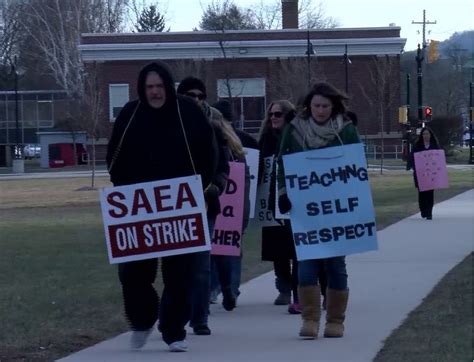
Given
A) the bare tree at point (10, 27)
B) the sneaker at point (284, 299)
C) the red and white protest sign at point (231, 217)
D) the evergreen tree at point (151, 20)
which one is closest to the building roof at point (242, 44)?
the bare tree at point (10, 27)

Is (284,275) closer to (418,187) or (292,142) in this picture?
(292,142)

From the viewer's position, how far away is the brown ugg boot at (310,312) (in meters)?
8.89

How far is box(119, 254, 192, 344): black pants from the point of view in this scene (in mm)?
8234

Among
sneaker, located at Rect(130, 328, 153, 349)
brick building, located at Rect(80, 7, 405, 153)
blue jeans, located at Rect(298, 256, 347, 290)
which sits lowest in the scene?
sneaker, located at Rect(130, 328, 153, 349)

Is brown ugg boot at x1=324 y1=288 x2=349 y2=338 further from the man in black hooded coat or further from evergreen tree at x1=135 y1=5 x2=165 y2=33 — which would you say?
evergreen tree at x1=135 y1=5 x2=165 y2=33

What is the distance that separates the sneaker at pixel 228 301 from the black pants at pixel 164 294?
7.10ft

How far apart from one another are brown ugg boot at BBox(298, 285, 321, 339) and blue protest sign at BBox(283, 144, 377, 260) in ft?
0.91

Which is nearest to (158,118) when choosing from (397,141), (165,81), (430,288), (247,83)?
(165,81)

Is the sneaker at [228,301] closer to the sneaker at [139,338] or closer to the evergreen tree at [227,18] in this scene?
the sneaker at [139,338]

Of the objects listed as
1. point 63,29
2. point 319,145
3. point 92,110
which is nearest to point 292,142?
point 319,145

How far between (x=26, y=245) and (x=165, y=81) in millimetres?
10682

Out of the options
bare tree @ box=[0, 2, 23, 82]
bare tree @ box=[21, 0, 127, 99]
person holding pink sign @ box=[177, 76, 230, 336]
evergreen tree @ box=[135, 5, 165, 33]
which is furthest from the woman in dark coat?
evergreen tree @ box=[135, 5, 165, 33]

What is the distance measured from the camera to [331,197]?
8.98m

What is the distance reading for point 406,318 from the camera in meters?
9.84
